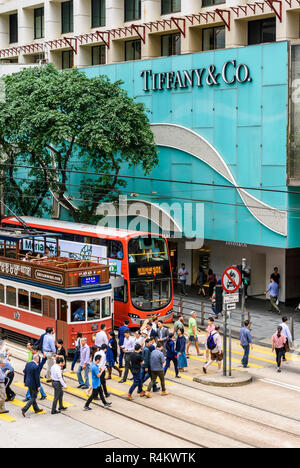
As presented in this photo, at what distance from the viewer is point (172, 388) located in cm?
2012

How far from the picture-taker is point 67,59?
46812 mm

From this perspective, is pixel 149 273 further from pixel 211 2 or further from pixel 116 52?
pixel 116 52

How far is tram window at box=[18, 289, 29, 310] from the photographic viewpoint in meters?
25.2

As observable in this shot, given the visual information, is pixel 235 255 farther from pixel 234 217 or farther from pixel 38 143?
pixel 38 143

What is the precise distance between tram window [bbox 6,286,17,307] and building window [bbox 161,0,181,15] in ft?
59.7

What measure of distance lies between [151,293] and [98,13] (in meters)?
21.7

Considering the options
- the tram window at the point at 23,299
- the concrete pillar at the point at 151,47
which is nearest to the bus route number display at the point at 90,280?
the tram window at the point at 23,299

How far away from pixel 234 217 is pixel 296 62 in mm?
6835

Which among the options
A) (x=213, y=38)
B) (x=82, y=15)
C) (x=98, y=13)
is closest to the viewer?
(x=213, y=38)

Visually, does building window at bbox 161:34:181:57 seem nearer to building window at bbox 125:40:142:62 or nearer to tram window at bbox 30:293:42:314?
building window at bbox 125:40:142:62

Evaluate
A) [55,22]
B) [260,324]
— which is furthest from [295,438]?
[55,22]

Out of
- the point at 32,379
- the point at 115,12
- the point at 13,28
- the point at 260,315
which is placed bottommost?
the point at 260,315

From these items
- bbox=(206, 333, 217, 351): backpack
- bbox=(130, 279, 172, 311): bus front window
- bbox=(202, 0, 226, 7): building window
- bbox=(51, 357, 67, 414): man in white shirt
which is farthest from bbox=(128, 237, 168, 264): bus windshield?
bbox=(202, 0, 226, 7): building window

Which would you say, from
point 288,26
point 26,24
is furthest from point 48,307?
point 26,24
